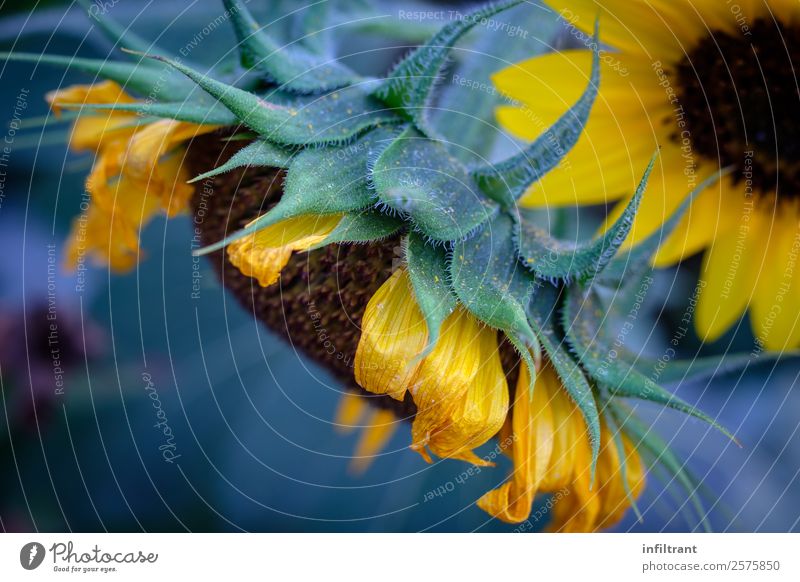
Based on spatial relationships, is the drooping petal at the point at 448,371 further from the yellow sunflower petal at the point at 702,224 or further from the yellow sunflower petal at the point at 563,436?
the yellow sunflower petal at the point at 702,224

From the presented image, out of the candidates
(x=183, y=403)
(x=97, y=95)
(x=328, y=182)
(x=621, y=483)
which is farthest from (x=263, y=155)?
(x=183, y=403)

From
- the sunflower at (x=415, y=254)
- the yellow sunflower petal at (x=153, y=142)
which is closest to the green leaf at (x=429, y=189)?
the sunflower at (x=415, y=254)

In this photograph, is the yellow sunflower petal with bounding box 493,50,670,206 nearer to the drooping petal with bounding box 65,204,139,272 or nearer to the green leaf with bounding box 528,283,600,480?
the green leaf with bounding box 528,283,600,480

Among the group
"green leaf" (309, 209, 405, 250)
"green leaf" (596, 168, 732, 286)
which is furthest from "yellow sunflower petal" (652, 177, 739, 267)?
"green leaf" (309, 209, 405, 250)

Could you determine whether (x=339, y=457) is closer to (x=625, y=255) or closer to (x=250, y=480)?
(x=250, y=480)

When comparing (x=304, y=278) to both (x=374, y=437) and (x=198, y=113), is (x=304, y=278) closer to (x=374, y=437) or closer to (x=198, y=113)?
(x=198, y=113)

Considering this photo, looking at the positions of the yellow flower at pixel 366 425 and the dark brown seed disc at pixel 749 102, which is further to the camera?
the yellow flower at pixel 366 425
